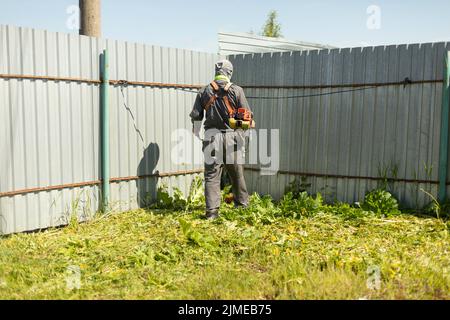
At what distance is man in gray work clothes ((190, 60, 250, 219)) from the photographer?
7.01 meters

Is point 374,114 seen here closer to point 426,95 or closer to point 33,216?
point 426,95

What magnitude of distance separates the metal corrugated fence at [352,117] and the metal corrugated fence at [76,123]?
4.03ft

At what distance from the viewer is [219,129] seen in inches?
280

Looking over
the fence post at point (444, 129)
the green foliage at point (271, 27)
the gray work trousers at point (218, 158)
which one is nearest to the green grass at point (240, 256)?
the gray work trousers at point (218, 158)

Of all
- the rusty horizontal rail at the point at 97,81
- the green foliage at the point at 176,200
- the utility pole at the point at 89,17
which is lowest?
the green foliage at the point at 176,200

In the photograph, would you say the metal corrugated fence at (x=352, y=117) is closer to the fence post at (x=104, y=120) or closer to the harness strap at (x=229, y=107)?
the harness strap at (x=229, y=107)

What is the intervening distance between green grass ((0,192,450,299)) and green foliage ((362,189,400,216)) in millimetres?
163

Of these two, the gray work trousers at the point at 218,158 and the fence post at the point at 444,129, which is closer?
the fence post at the point at 444,129

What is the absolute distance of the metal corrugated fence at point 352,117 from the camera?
7.12m

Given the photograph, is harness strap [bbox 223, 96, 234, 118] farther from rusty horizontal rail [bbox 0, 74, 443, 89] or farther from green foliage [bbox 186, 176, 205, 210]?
green foliage [bbox 186, 176, 205, 210]

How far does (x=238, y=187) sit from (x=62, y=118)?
252 cm

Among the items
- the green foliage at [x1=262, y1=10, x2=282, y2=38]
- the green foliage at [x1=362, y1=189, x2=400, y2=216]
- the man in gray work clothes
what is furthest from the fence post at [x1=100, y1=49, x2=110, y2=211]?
the green foliage at [x1=262, y1=10, x2=282, y2=38]

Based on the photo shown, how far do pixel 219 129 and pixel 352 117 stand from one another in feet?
6.56

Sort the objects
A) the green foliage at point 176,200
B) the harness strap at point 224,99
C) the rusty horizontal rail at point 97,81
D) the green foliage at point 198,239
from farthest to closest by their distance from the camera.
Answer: the green foliage at point 176,200
the harness strap at point 224,99
the rusty horizontal rail at point 97,81
the green foliage at point 198,239
